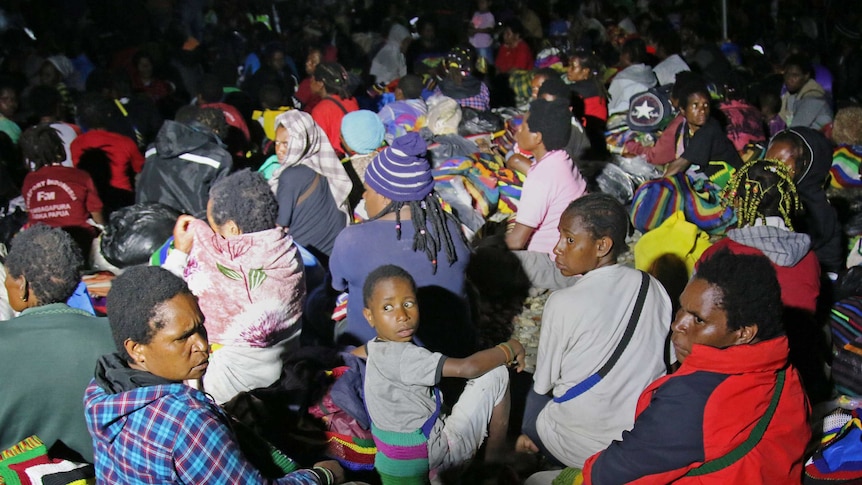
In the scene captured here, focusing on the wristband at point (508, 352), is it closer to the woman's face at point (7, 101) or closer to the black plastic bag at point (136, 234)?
the black plastic bag at point (136, 234)

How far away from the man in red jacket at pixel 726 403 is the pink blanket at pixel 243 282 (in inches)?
71.7

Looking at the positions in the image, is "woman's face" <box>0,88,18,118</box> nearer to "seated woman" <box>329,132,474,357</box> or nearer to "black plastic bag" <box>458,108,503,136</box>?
"black plastic bag" <box>458,108,503,136</box>

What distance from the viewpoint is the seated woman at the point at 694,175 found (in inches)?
230

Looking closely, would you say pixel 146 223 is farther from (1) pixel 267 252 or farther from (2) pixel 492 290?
(2) pixel 492 290

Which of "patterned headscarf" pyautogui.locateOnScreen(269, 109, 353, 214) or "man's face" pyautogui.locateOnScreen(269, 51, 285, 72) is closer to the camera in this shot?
"patterned headscarf" pyautogui.locateOnScreen(269, 109, 353, 214)

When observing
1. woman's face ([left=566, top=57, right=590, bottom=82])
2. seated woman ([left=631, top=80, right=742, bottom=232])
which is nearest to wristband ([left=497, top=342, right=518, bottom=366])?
Result: seated woman ([left=631, top=80, right=742, bottom=232])

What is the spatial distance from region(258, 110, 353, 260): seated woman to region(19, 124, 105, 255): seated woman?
4.53 ft

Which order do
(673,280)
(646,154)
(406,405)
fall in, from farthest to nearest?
(646,154) < (673,280) < (406,405)

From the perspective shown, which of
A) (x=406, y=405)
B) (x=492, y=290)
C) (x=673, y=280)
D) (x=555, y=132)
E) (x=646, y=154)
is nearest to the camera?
(x=406, y=405)

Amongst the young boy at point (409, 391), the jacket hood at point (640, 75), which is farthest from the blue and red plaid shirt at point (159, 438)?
the jacket hood at point (640, 75)

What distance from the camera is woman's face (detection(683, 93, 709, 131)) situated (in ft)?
21.5

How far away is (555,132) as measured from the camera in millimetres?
5035

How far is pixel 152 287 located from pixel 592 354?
6.06ft

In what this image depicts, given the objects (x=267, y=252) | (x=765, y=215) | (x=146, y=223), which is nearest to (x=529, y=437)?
(x=267, y=252)
